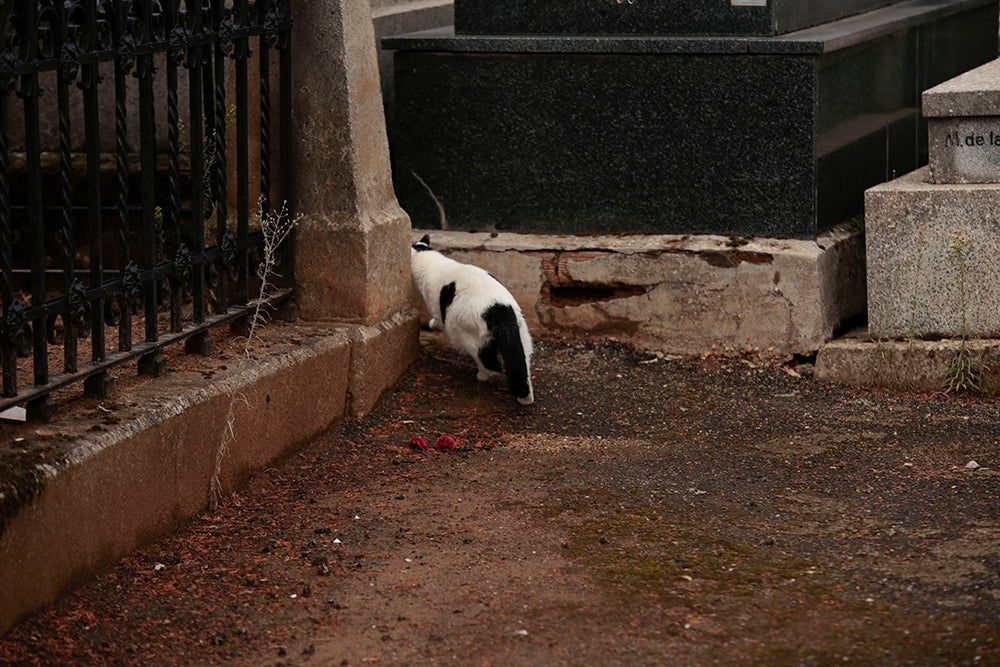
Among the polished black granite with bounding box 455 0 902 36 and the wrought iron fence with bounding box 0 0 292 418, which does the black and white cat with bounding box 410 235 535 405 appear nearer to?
the wrought iron fence with bounding box 0 0 292 418

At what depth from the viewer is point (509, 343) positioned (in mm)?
5590

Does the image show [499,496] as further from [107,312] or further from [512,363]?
[107,312]

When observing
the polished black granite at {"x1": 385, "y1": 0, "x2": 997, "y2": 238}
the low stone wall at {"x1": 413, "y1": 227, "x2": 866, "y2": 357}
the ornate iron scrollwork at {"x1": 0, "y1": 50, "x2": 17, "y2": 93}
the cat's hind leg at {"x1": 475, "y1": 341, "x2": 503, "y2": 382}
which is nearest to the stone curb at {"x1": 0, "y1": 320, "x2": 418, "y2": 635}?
the cat's hind leg at {"x1": 475, "y1": 341, "x2": 503, "y2": 382}

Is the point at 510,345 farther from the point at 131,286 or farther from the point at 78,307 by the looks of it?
the point at 78,307

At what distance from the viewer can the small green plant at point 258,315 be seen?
4539 millimetres

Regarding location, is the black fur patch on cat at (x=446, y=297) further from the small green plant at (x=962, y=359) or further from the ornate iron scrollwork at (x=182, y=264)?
the small green plant at (x=962, y=359)

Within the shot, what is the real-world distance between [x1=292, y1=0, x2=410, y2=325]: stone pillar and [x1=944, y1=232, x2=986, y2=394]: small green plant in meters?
2.45

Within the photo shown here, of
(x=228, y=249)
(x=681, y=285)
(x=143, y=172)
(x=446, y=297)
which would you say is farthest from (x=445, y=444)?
(x=681, y=285)

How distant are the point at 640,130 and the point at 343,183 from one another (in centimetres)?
166

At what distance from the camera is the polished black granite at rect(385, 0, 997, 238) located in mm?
6258

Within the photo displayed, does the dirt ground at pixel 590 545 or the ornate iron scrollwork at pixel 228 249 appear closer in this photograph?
the dirt ground at pixel 590 545

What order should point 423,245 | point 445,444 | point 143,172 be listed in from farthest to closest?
point 423,245 < point 445,444 < point 143,172

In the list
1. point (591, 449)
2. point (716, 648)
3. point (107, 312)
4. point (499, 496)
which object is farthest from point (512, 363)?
point (716, 648)

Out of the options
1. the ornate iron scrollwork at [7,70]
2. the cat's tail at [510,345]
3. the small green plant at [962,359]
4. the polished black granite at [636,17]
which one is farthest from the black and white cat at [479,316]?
the ornate iron scrollwork at [7,70]
